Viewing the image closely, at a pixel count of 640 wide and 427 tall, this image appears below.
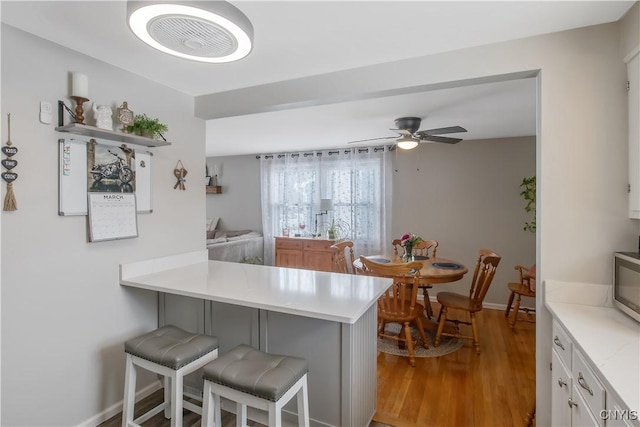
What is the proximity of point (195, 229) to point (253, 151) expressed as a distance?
3.30 m

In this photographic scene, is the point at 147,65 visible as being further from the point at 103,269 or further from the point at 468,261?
the point at 468,261

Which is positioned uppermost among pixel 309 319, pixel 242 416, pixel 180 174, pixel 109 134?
pixel 109 134

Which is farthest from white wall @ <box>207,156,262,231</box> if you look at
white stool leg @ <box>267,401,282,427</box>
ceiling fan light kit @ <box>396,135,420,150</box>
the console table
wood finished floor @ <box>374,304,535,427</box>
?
white stool leg @ <box>267,401,282,427</box>

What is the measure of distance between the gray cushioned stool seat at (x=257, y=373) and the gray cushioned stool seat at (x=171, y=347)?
21 centimetres

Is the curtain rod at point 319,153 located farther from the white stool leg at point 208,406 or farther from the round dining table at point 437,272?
the white stool leg at point 208,406

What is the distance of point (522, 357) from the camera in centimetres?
299

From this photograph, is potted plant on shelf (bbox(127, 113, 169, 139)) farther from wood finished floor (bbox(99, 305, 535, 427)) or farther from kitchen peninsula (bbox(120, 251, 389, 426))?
wood finished floor (bbox(99, 305, 535, 427))

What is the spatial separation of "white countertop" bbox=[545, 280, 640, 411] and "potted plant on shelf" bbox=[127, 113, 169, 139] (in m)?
2.45

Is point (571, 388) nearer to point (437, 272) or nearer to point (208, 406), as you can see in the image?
point (208, 406)

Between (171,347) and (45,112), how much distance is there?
139 centimetres

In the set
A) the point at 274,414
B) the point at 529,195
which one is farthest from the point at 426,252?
the point at 274,414

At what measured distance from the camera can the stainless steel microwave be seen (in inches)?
54.7

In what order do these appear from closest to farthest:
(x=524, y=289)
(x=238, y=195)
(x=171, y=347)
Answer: (x=171, y=347) < (x=524, y=289) < (x=238, y=195)

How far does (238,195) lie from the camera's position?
20.6 feet
